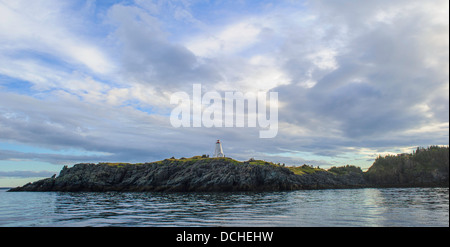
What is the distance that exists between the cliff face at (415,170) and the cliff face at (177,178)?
2637 inches

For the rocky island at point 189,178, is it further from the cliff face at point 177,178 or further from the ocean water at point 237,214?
the ocean water at point 237,214

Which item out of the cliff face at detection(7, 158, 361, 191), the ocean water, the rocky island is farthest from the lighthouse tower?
the ocean water

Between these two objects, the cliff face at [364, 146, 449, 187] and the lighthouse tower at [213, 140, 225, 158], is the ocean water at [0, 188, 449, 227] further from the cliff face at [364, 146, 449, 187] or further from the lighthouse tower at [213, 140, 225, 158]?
the cliff face at [364, 146, 449, 187]

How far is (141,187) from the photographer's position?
10419cm

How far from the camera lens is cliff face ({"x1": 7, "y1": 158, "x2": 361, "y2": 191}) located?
10006cm

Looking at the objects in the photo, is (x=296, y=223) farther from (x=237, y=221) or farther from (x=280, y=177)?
(x=280, y=177)

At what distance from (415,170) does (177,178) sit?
482ft

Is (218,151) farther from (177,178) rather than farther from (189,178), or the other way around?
(177,178)

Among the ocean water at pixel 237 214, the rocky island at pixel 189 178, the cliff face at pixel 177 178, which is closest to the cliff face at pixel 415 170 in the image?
the rocky island at pixel 189 178

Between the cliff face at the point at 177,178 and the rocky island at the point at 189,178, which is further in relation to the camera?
the rocky island at the point at 189,178

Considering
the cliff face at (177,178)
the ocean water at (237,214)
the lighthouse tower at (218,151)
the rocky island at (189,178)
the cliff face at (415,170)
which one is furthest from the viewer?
the lighthouse tower at (218,151)

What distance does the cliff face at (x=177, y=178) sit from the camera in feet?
328
